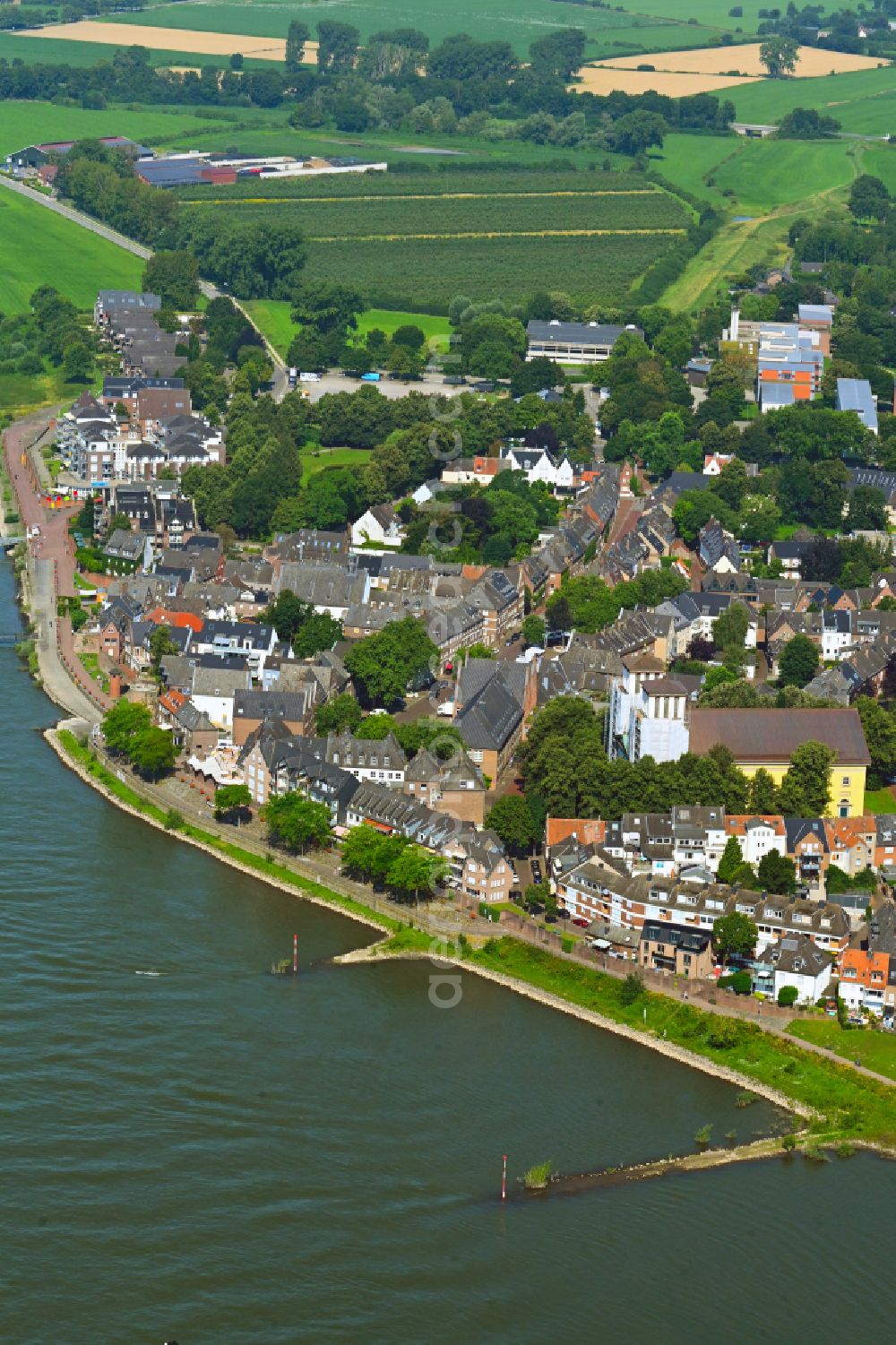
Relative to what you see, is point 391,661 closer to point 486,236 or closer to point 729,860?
point 729,860

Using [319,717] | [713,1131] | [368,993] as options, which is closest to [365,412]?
[319,717]

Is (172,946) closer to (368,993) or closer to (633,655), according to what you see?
(368,993)

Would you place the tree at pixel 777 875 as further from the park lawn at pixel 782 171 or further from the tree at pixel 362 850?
the park lawn at pixel 782 171

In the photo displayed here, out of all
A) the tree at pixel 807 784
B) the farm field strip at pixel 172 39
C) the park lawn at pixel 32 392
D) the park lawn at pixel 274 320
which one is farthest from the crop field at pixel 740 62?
the tree at pixel 807 784

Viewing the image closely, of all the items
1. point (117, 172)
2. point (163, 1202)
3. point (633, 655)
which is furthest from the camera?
point (117, 172)

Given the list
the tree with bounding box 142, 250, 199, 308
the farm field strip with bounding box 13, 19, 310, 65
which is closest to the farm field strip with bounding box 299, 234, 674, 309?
the tree with bounding box 142, 250, 199, 308

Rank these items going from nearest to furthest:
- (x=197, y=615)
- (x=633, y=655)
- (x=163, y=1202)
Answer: (x=163, y=1202) < (x=633, y=655) < (x=197, y=615)

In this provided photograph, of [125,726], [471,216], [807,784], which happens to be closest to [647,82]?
[471,216]
